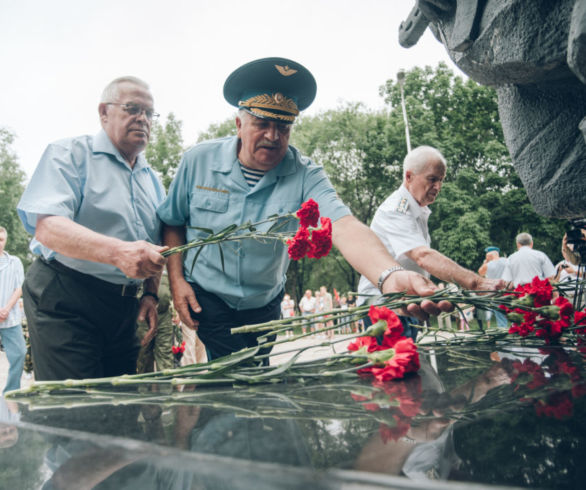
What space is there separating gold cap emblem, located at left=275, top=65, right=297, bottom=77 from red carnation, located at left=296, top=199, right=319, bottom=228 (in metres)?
1.09

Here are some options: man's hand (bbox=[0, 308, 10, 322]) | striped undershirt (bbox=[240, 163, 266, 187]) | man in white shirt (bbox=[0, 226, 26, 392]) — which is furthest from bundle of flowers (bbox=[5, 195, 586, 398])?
man's hand (bbox=[0, 308, 10, 322])

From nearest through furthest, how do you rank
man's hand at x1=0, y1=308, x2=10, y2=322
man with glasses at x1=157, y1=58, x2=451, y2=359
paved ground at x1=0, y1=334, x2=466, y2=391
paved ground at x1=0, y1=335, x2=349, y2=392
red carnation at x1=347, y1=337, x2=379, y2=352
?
1. red carnation at x1=347, y1=337, x2=379, y2=352
2. paved ground at x1=0, y1=334, x2=466, y2=391
3. paved ground at x1=0, y1=335, x2=349, y2=392
4. man with glasses at x1=157, y1=58, x2=451, y2=359
5. man's hand at x1=0, y1=308, x2=10, y2=322

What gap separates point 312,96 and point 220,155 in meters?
0.60

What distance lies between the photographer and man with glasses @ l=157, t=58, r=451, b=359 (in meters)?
2.45

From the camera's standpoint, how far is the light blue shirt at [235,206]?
250cm

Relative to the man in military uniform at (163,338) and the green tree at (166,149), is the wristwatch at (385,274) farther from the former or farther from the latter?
the green tree at (166,149)

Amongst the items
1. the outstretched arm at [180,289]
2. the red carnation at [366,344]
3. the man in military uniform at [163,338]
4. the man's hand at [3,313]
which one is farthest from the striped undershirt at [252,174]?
the man's hand at [3,313]

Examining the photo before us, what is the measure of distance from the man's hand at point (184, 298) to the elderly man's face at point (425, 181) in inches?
68.0

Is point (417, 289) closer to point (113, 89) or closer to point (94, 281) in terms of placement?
point (94, 281)

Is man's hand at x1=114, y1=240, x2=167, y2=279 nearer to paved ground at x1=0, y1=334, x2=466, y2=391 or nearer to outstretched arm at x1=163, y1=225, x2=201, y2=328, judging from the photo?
paved ground at x1=0, y1=334, x2=466, y2=391

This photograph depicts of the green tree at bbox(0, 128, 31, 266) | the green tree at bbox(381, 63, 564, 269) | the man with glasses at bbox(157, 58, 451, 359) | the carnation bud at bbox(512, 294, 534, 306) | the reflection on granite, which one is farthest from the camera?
the green tree at bbox(0, 128, 31, 266)

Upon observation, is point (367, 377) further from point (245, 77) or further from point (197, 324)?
point (245, 77)

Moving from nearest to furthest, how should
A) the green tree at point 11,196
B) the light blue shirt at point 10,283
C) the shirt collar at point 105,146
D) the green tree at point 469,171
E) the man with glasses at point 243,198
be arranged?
1. the shirt collar at point 105,146
2. the man with glasses at point 243,198
3. the light blue shirt at point 10,283
4. the green tree at point 469,171
5. the green tree at point 11,196

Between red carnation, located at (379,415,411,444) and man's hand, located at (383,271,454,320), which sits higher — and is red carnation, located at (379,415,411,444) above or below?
below
